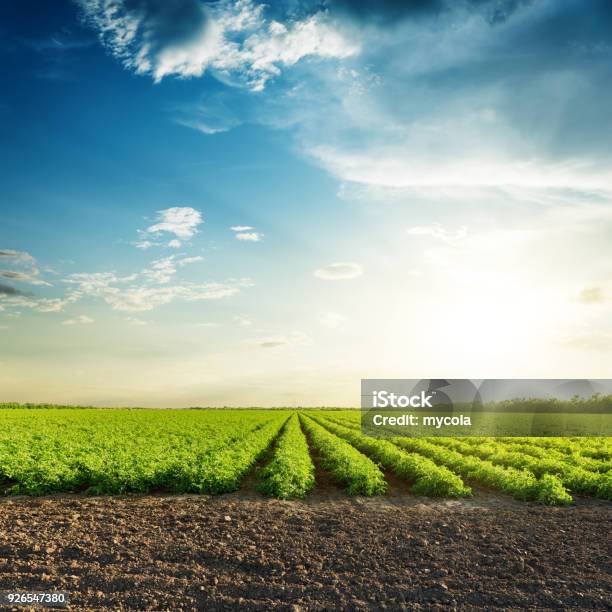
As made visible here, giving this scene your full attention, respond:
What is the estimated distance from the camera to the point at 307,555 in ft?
34.0

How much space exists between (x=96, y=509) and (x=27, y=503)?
2782mm

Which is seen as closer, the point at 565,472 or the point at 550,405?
the point at 565,472

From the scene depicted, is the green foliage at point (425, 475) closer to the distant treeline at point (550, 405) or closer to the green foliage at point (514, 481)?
the green foliage at point (514, 481)

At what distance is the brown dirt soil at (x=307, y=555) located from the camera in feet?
28.1

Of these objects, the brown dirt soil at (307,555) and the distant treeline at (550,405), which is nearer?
the brown dirt soil at (307,555)

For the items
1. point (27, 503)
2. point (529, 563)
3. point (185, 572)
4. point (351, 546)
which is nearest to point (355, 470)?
point (351, 546)

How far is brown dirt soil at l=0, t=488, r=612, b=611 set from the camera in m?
8.55

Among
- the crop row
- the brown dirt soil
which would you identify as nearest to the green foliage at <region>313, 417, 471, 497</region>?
the brown dirt soil

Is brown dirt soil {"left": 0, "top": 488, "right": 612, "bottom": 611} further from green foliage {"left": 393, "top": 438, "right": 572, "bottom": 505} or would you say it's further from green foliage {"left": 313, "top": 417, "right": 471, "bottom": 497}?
green foliage {"left": 313, "top": 417, "right": 471, "bottom": 497}

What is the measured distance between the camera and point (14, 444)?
2666cm

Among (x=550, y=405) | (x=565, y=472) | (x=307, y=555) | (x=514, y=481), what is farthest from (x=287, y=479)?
(x=550, y=405)

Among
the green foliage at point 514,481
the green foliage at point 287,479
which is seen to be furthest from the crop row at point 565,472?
the green foliage at point 287,479

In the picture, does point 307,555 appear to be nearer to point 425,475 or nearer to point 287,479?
point 287,479

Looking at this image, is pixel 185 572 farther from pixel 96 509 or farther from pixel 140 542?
pixel 96 509
